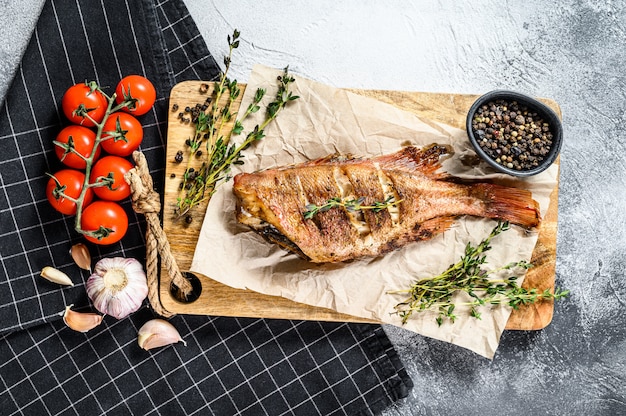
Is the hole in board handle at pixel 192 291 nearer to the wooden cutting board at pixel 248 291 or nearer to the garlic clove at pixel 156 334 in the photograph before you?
the wooden cutting board at pixel 248 291

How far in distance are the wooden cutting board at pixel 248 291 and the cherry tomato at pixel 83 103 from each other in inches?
12.9

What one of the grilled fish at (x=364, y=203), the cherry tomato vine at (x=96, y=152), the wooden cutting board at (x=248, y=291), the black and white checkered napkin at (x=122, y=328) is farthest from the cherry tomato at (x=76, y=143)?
the grilled fish at (x=364, y=203)

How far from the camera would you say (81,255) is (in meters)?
2.84

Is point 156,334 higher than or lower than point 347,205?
lower

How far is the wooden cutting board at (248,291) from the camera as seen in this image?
2.79m

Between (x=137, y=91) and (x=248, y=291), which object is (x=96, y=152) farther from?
(x=248, y=291)

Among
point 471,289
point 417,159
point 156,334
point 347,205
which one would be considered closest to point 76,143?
point 156,334

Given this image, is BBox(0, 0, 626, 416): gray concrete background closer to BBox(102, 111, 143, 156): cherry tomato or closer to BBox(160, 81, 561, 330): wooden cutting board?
BBox(160, 81, 561, 330): wooden cutting board

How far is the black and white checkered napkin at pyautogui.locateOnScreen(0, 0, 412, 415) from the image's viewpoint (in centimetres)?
284

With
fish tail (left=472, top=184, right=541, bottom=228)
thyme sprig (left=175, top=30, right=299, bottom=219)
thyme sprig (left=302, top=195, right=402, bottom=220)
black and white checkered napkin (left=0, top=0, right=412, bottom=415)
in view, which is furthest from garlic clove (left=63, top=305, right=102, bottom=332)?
fish tail (left=472, top=184, right=541, bottom=228)

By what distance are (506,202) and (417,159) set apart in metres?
0.45

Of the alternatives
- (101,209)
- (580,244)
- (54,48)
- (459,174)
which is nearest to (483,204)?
(459,174)

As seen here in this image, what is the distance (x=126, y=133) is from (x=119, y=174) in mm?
202

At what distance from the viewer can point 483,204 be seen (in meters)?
2.68
